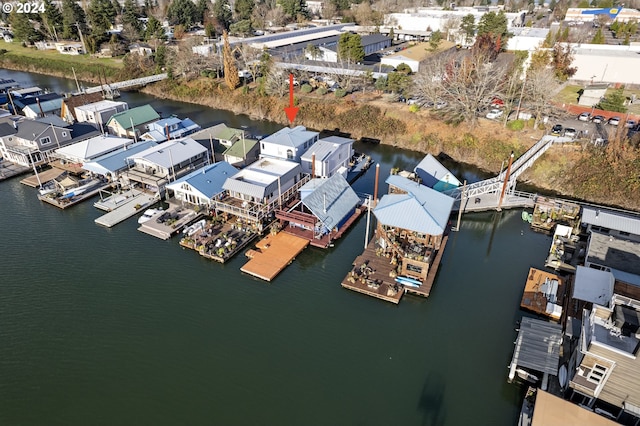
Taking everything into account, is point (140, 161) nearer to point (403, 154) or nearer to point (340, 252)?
point (340, 252)

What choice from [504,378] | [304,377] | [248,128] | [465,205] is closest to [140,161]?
[248,128]

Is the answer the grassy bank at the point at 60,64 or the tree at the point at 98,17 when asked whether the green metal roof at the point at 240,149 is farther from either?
the tree at the point at 98,17

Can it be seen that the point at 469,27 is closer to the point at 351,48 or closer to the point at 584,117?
the point at 351,48

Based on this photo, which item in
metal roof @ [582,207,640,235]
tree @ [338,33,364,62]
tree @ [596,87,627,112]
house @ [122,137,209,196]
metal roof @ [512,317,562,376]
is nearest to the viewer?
metal roof @ [512,317,562,376]

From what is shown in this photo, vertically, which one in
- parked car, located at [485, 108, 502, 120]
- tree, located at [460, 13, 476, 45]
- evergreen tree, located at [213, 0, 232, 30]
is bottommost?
parked car, located at [485, 108, 502, 120]

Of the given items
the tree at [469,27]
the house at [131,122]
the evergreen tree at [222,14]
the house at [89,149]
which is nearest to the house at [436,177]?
the house at [89,149]

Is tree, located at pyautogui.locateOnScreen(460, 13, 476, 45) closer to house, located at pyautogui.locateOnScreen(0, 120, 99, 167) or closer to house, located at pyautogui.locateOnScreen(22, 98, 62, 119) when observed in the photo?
house, located at pyautogui.locateOnScreen(0, 120, 99, 167)

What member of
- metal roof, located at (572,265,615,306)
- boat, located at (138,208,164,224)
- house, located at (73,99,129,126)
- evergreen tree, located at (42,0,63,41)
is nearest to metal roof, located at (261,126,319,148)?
boat, located at (138,208,164,224)
